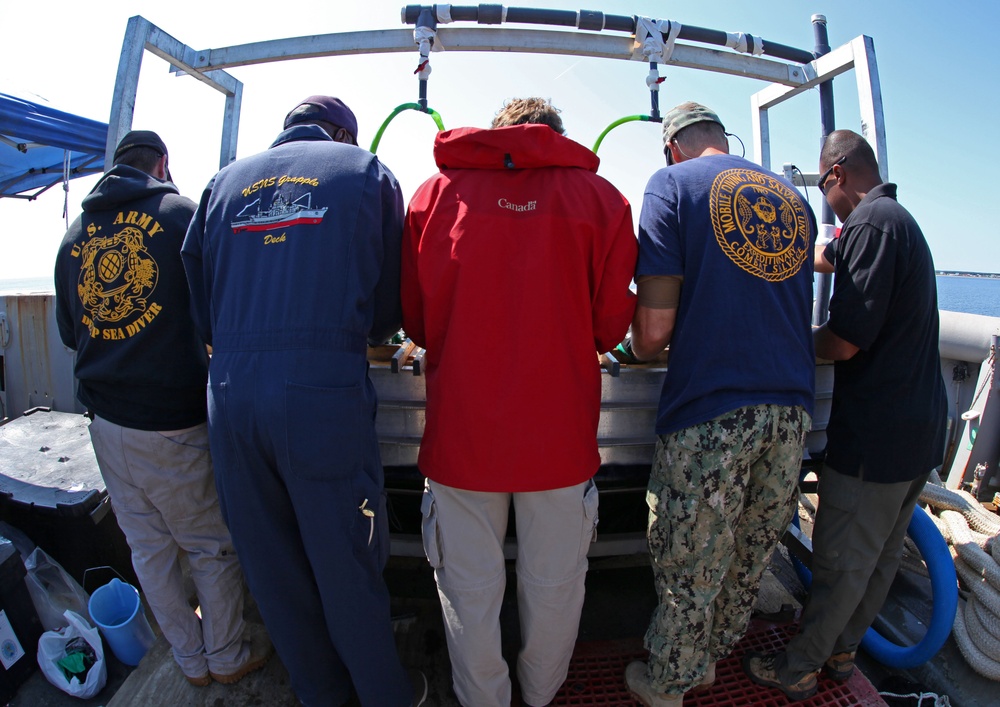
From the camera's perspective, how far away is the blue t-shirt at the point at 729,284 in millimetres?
1604

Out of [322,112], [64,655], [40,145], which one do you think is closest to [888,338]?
[322,112]

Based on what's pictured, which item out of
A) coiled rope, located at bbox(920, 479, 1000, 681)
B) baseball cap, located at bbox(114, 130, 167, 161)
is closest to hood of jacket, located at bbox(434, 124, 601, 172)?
baseball cap, located at bbox(114, 130, 167, 161)

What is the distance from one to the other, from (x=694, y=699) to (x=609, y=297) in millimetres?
1544

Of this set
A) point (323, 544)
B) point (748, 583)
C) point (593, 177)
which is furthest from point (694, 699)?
point (593, 177)

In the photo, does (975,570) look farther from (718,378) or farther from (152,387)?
(152,387)

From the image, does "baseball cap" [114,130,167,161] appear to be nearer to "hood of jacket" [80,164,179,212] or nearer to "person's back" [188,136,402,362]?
"hood of jacket" [80,164,179,212]

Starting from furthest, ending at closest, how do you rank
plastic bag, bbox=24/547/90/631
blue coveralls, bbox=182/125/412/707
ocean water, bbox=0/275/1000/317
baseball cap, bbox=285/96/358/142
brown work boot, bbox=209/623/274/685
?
ocean water, bbox=0/275/1000/317 → plastic bag, bbox=24/547/90/631 → brown work boot, bbox=209/623/274/685 → baseball cap, bbox=285/96/358/142 → blue coveralls, bbox=182/125/412/707

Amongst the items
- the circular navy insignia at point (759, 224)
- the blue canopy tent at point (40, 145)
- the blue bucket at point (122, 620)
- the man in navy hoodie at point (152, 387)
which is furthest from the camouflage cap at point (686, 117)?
the blue canopy tent at point (40, 145)

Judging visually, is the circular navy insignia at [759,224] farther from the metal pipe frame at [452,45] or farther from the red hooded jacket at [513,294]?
the metal pipe frame at [452,45]

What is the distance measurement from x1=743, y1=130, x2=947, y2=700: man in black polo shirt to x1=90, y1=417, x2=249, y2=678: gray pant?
2103 mm

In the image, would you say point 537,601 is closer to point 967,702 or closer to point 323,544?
point 323,544

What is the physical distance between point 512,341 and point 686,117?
1.09 m

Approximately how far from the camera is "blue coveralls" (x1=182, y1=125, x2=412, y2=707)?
149 cm

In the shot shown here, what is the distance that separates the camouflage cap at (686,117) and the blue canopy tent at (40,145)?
20.2 feet
